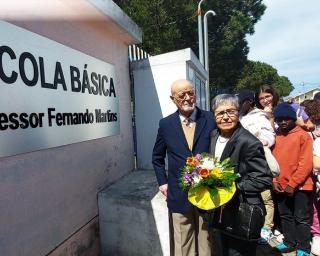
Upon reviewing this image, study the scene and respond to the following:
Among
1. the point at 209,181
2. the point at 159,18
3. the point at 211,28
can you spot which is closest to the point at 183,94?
the point at 209,181

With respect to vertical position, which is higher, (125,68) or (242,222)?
(125,68)

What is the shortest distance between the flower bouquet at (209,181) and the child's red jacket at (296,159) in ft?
4.62

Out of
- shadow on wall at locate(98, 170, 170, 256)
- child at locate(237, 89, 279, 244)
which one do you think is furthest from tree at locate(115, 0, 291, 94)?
shadow on wall at locate(98, 170, 170, 256)

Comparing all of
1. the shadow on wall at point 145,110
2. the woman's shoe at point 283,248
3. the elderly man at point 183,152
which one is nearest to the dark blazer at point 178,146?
the elderly man at point 183,152

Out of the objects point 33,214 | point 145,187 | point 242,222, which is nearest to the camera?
point 242,222

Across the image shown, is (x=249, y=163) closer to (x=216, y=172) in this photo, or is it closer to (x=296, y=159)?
(x=216, y=172)

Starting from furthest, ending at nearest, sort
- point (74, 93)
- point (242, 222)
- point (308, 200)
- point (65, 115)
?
point (308, 200), point (74, 93), point (65, 115), point (242, 222)

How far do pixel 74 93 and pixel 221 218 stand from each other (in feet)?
5.93

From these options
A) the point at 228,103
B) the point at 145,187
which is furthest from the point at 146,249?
the point at 228,103

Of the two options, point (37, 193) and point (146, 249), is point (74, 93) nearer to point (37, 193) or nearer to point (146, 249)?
point (37, 193)

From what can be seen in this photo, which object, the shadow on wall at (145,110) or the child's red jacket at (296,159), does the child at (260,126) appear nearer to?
the child's red jacket at (296,159)

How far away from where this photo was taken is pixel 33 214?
2.72 m

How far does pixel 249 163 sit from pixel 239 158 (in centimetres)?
8

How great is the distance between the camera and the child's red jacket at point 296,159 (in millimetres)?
3434
